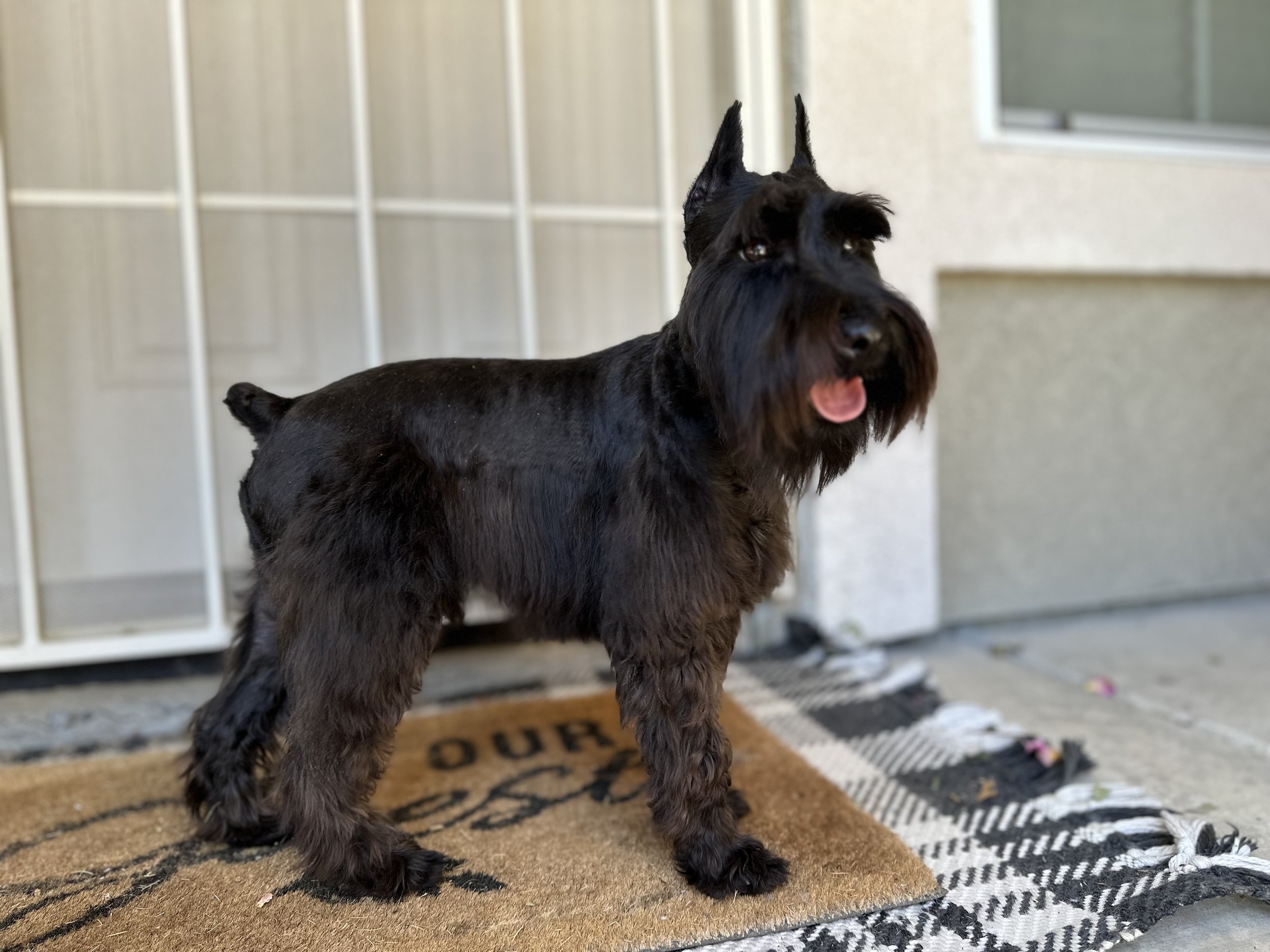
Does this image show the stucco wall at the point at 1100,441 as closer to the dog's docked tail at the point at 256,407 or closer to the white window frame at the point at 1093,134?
the white window frame at the point at 1093,134

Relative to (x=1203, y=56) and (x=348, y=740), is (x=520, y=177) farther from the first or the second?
(x=1203, y=56)

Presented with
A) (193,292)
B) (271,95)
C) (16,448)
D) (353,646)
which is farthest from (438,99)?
(353,646)

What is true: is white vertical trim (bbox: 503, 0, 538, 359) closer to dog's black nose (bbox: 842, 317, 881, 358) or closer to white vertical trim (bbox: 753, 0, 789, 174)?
white vertical trim (bbox: 753, 0, 789, 174)

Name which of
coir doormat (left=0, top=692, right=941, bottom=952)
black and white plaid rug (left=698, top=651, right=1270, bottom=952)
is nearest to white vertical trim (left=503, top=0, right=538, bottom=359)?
coir doormat (left=0, top=692, right=941, bottom=952)

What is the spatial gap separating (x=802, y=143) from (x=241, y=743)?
1.86 metres

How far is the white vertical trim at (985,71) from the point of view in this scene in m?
3.24

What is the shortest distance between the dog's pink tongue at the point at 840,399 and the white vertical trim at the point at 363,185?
1801 mm

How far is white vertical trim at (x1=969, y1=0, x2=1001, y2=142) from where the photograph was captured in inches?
127

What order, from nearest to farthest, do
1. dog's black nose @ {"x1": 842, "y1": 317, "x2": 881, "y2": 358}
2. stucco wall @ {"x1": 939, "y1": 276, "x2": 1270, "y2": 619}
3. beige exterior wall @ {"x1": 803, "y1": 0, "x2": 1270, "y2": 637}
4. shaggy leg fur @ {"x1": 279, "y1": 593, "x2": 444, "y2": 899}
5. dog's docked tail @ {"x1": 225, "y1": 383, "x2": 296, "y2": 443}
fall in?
dog's black nose @ {"x1": 842, "y1": 317, "x2": 881, "y2": 358}, shaggy leg fur @ {"x1": 279, "y1": 593, "x2": 444, "y2": 899}, dog's docked tail @ {"x1": 225, "y1": 383, "x2": 296, "y2": 443}, beige exterior wall @ {"x1": 803, "y1": 0, "x2": 1270, "y2": 637}, stucco wall @ {"x1": 939, "y1": 276, "x2": 1270, "y2": 619}

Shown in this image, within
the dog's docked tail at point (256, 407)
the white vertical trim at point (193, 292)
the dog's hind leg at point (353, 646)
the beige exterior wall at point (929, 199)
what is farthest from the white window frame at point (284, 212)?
the dog's hind leg at point (353, 646)

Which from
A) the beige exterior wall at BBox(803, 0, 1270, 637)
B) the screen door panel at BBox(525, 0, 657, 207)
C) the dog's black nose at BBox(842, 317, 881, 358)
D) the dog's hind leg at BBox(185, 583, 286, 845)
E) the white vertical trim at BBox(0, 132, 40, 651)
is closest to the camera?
the dog's black nose at BBox(842, 317, 881, 358)

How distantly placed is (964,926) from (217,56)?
3.16m

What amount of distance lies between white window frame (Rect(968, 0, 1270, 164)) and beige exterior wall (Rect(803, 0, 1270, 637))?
0.04 ft

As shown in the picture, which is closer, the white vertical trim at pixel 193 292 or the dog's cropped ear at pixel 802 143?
the dog's cropped ear at pixel 802 143
